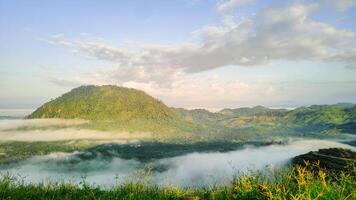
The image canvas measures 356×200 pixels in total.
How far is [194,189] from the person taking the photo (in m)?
10.9

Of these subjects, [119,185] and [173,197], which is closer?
[173,197]

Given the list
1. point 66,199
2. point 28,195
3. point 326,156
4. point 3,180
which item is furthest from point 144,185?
point 326,156

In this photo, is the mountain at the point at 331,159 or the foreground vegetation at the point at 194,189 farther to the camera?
the mountain at the point at 331,159

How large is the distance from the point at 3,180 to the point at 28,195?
1.03 meters

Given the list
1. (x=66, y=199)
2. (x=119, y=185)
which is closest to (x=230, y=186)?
(x=119, y=185)

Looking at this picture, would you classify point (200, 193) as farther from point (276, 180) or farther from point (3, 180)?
point (3, 180)

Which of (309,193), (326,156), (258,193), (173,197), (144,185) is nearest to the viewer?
(309,193)

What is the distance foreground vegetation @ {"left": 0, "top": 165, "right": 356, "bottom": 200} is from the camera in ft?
28.0

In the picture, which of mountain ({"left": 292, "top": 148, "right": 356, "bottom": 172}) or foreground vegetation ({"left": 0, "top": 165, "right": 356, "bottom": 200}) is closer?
foreground vegetation ({"left": 0, "top": 165, "right": 356, "bottom": 200})

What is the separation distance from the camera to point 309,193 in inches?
296

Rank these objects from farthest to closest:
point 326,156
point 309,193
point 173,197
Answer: point 326,156 → point 173,197 → point 309,193

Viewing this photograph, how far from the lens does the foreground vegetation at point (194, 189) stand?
28.0 ft

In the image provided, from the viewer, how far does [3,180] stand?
10.1m

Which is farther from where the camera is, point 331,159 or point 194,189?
point 331,159
